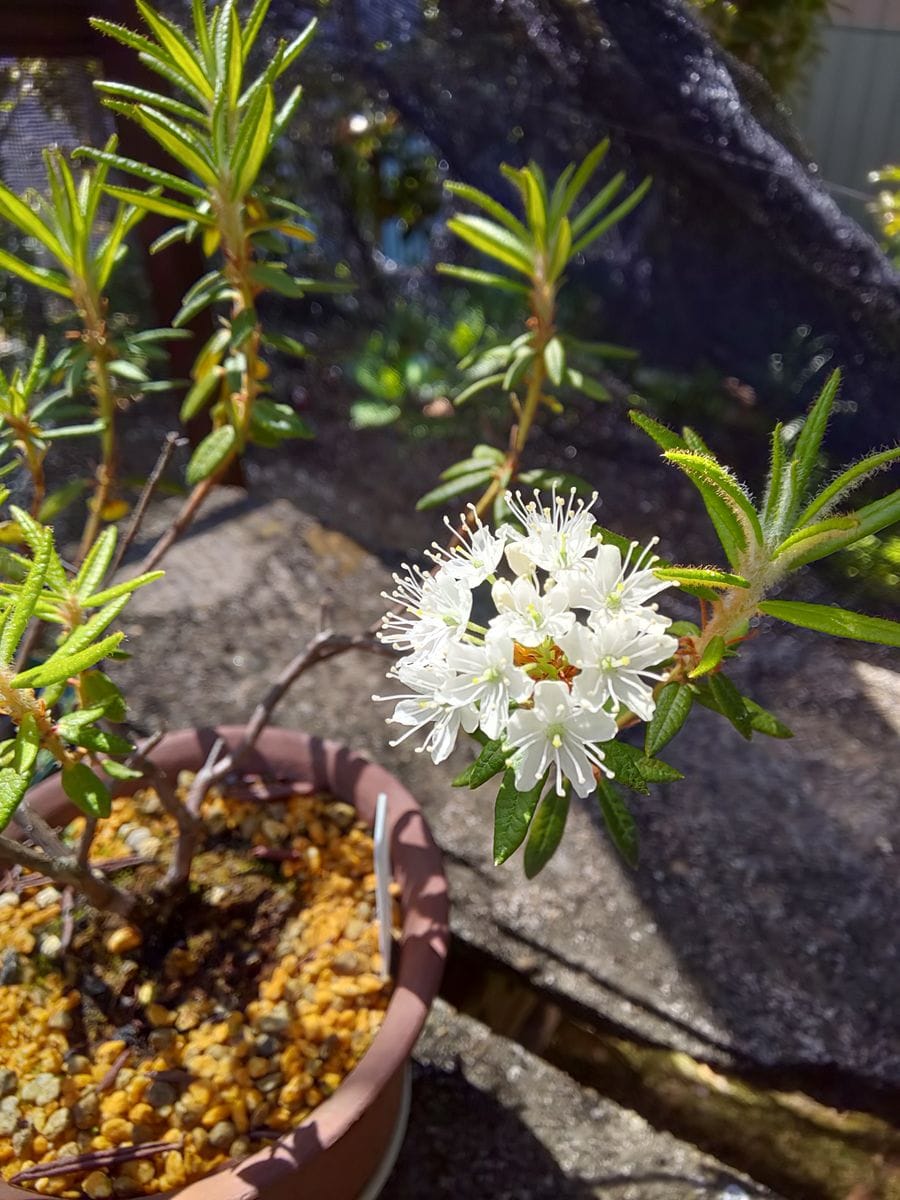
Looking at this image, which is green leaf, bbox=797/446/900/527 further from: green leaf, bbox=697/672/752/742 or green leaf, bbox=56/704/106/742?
green leaf, bbox=56/704/106/742

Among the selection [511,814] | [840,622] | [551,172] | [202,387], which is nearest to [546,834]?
[511,814]

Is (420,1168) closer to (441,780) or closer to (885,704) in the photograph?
(441,780)

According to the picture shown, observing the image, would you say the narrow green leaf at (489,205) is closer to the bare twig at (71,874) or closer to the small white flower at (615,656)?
the small white flower at (615,656)

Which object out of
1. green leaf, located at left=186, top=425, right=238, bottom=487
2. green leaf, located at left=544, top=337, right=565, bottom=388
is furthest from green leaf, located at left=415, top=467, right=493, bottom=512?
green leaf, located at left=186, top=425, right=238, bottom=487

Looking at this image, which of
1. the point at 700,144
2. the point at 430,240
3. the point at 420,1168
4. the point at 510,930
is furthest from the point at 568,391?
the point at 420,1168

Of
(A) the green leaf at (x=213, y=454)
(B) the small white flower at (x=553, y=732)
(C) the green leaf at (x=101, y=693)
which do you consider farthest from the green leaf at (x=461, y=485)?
(B) the small white flower at (x=553, y=732)

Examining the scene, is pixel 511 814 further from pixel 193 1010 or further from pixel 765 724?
pixel 193 1010
